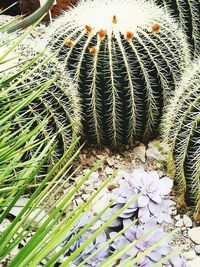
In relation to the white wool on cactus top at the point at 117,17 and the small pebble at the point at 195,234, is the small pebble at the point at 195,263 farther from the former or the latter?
the white wool on cactus top at the point at 117,17

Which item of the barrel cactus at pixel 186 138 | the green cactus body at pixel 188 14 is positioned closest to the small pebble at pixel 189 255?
the barrel cactus at pixel 186 138

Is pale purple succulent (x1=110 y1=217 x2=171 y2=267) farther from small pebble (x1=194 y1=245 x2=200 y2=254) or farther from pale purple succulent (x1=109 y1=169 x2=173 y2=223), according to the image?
small pebble (x1=194 y1=245 x2=200 y2=254)

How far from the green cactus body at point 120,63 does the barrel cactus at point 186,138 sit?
170 mm

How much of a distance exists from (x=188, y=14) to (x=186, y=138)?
977 mm

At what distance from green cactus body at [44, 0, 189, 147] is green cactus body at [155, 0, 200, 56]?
35cm

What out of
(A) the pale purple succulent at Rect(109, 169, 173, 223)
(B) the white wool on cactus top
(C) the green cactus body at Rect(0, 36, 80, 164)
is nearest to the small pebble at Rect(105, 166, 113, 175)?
(C) the green cactus body at Rect(0, 36, 80, 164)

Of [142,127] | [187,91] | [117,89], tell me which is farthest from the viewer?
[142,127]

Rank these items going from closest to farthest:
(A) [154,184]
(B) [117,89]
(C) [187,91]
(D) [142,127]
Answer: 1. (A) [154,184]
2. (C) [187,91]
3. (B) [117,89]
4. (D) [142,127]

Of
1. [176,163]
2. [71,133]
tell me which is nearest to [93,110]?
[71,133]

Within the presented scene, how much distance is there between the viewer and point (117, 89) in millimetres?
2289

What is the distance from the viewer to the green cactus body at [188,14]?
9.15 ft

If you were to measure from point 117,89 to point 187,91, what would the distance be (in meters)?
0.30

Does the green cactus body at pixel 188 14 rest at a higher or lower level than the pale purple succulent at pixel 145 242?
higher

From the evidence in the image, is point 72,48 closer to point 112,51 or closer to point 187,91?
point 112,51
